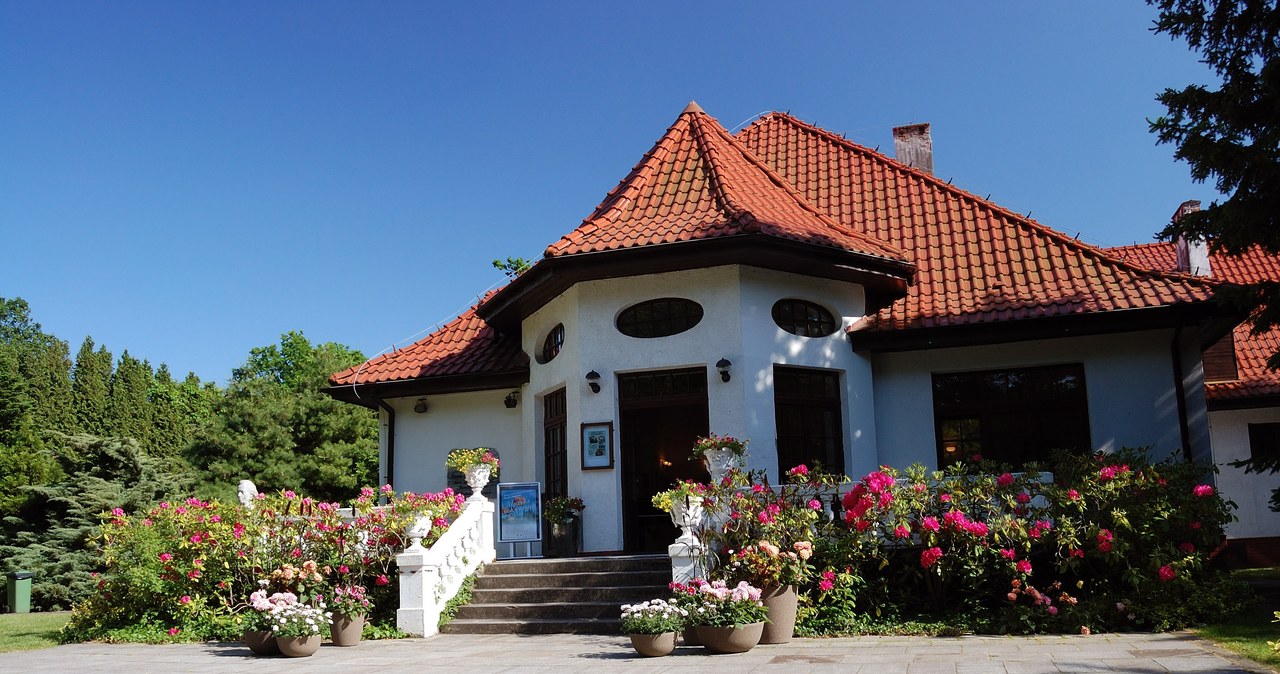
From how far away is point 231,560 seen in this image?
11.2 metres

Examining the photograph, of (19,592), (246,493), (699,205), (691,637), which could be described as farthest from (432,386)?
(19,592)

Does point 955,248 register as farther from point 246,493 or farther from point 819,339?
point 246,493

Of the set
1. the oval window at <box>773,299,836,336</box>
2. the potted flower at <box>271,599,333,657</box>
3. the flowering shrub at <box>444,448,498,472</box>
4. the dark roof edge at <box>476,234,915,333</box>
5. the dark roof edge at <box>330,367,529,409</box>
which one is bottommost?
the potted flower at <box>271,599,333,657</box>

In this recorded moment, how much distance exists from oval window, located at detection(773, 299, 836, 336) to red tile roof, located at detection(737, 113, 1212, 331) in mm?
631

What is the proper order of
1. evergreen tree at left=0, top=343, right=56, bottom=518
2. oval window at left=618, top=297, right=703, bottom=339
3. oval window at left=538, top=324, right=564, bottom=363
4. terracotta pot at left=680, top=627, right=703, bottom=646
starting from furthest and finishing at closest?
evergreen tree at left=0, top=343, right=56, bottom=518 → oval window at left=538, top=324, right=564, bottom=363 → oval window at left=618, top=297, right=703, bottom=339 → terracotta pot at left=680, top=627, right=703, bottom=646

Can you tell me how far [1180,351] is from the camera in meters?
13.2

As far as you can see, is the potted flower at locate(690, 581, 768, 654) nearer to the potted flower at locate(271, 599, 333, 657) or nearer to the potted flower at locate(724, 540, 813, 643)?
the potted flower at locate(724, 540, 813, 643)

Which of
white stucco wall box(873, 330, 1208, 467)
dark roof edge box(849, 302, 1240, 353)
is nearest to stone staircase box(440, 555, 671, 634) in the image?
white stucco wall box(873, 330, 1208, 467)

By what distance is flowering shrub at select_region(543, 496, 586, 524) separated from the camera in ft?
42.6

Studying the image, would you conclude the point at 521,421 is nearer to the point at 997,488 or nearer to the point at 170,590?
the point at 170,590

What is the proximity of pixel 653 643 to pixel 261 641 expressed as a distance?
150 inches

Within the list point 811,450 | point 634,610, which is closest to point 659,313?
point 811,450

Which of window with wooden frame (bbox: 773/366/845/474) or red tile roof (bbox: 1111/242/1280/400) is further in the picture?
red tile roof (bbox: 1111/242/1280/400)

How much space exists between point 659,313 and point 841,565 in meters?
4.64
